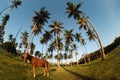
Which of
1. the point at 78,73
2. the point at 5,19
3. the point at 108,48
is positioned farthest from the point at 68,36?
the point at 78,73

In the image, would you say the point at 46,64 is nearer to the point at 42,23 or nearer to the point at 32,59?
the point at 32,59

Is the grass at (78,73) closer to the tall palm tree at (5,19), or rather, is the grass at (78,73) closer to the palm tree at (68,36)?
the palm tree at (68,36)

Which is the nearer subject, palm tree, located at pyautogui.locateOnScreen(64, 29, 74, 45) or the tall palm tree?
palm tree, located at pyautogui.locateOnScreen(64, 29, 74, 45)

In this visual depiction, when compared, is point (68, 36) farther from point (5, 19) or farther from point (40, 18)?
point (5, 19)

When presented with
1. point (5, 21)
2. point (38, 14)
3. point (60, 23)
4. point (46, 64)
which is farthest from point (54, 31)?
point (46, 64)

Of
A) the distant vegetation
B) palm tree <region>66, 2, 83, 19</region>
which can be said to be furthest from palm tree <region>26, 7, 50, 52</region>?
the distant vegetation

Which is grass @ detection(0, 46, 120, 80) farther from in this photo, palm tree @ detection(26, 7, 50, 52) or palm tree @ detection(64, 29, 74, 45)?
palm tree @ detection(64, 29, 74, 45)

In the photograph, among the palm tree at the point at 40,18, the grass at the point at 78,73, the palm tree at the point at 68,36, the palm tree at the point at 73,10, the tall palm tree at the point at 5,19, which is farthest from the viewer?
the tall palm tree at the point at 5,19

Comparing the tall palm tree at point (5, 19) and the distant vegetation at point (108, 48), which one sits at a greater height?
the tall palm tree at point (5, 19)

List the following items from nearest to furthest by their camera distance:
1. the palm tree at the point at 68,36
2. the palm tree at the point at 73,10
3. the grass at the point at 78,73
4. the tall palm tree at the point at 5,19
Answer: the grass at the point at 78,73 → the palm tree at the point at 73,10 → the palm tree at the point at 68,36 → the tall palm tree at the point at 5,19

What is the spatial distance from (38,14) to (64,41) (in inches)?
933

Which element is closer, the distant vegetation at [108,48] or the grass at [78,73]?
the grass at [78,73]

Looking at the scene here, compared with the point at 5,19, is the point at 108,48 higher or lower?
lower

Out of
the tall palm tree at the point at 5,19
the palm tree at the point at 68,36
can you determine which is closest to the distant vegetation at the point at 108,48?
the palm tree at the point at 68,36
